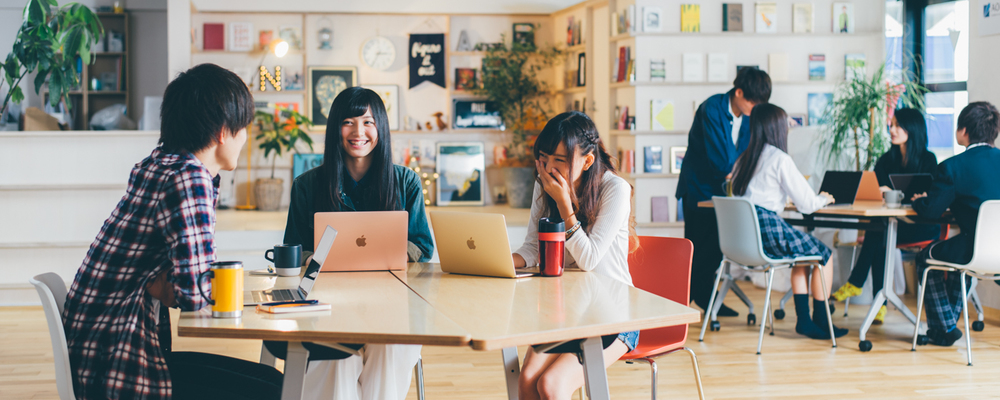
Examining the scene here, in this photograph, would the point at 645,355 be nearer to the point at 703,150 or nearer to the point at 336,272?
the point at 336,272

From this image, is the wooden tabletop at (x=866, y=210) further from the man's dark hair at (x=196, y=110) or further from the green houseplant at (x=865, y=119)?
the man's dark hair at (x=196, y=110)

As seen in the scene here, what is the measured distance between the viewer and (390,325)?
1.42 m

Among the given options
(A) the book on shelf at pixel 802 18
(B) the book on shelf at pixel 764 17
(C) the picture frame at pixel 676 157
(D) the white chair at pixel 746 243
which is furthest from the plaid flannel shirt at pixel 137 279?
(A) the book on shelf at pixel 802 18

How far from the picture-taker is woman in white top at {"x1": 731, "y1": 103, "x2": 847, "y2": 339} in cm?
380

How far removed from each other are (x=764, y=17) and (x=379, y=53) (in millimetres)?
3897

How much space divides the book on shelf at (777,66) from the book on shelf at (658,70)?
80 centimetres

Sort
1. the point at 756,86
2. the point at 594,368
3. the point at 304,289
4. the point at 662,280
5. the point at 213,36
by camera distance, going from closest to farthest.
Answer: the point at 594,368 → the point at 304,289 → the point at 662,280 → the point at 756,86 → the point at 213,36

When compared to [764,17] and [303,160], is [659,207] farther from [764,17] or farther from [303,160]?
[303,160]

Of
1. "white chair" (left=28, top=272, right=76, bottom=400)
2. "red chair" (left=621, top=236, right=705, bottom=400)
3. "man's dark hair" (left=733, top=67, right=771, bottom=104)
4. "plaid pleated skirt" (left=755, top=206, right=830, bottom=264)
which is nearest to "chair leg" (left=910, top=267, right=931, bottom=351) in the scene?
"plaid pleated skirt" (left=755, top=206, right=830, bottom=264)

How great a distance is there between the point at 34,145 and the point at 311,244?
11.2 ft

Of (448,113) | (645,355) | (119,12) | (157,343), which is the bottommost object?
(645,355)

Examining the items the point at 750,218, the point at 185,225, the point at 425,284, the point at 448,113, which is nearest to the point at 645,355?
the point at 425,284

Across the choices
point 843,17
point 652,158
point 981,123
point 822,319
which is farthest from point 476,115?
point 981,123

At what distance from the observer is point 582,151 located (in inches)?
85.2
